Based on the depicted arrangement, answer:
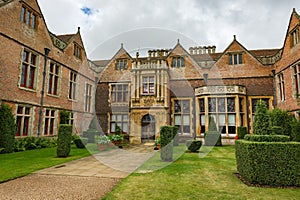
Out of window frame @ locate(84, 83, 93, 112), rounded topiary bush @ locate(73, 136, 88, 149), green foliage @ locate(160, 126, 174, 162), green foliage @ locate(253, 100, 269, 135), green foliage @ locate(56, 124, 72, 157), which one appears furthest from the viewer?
window frame @ locate(84, 83, 93, 112)

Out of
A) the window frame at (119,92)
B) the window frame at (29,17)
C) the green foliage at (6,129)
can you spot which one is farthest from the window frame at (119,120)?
the window frame at (29,17)

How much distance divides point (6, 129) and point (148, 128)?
1024 cm

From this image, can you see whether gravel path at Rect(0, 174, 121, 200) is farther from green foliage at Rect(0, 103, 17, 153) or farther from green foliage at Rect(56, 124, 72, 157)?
green foliage at Rect(0, 103, 17, 153)

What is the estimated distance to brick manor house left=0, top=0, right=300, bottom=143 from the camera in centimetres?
1161

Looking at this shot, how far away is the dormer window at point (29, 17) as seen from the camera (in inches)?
467

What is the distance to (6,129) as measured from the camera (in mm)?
9742

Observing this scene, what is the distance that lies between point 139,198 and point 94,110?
54.4 feet

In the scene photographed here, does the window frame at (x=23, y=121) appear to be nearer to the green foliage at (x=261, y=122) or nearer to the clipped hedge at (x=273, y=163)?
the clipped hedge at (x=273, y=163)

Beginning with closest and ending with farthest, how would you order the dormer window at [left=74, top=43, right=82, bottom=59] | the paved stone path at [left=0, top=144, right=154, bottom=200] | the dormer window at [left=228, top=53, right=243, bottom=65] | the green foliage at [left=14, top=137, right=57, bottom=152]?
the paved stone path at [left=0, top=144, right=154, bottom=200], the green foliage at [left=14, top=137, right=57, bottom=152], the dormer window at [left=74, top=43, right=82, bottom=59], the dormer window at [left=228, top=53, right=243, bottom=65]

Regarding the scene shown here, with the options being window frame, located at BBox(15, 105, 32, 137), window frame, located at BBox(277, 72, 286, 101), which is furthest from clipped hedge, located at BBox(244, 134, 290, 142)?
window frame, located at BBox(15, 105, 32, 137)

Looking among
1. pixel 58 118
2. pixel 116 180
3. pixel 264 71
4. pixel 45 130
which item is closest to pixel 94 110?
pixel 58 118

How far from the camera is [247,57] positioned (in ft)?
57.6

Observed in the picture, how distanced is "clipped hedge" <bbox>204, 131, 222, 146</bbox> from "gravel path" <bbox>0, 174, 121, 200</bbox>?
34.0 feet

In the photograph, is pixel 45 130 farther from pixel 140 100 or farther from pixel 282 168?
pixel 282 168
